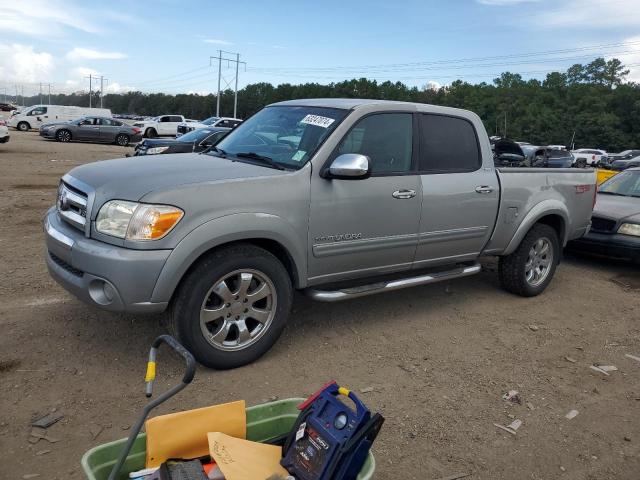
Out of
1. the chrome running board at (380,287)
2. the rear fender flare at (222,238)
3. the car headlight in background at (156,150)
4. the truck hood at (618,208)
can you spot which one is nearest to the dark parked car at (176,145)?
the car headlight in background at (156,150)

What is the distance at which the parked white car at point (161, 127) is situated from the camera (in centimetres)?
3734

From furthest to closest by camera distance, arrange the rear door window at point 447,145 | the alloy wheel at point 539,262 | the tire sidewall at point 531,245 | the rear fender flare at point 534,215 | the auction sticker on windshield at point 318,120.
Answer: the alloy wheel at point 539,262, the tire sidewall at point 531,245, the rear fender flare at point 534,215, the rear door window at point 447,145, the auction sticker on windshield at point 318,120

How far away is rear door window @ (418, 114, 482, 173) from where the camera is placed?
4859mm

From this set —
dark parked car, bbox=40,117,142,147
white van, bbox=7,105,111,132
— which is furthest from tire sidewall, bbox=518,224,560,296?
white van, bbox=7,105,111,132

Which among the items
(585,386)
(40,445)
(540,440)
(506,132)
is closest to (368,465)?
(540,440)

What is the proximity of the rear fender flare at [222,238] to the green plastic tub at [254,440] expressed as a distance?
1161 mm

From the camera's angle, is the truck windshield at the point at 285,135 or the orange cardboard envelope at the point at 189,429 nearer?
the orange cardboard envelope at the point at 189,429

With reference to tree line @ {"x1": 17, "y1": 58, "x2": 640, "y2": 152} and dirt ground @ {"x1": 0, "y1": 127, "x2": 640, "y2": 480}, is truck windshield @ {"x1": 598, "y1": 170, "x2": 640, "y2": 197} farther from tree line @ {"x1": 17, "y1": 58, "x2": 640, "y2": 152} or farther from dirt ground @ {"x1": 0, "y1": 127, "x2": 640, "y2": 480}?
tree line @ {"x1": 17, "y1": 58, "x2": 640, "y2": 152}

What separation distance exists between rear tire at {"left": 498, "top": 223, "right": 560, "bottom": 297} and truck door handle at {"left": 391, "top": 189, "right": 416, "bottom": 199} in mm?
1748

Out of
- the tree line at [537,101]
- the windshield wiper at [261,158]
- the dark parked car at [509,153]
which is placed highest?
the tree line at [537,101]

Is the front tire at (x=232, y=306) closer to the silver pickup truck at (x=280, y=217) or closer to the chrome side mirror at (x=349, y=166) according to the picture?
the silver pickup truck at (x=280, y=217)

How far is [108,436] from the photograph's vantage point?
306cm

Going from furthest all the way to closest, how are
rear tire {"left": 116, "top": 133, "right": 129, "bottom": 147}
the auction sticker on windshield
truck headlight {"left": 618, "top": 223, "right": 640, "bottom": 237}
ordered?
rear tire {"left": 116, "top": 133, "right": 129, "bottom": 147}, truck headlight {"left": 618, "top": 223, "right": 640, "bottom": 237}, the auction sticker on windshield

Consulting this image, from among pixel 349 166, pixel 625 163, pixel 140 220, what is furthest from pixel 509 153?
pixel 625 163
